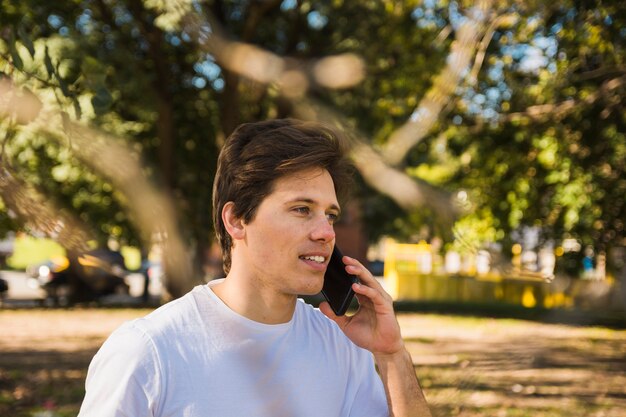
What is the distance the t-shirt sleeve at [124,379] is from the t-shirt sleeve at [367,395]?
678 millimetres

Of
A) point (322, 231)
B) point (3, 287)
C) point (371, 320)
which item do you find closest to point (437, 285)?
point (3, 287)

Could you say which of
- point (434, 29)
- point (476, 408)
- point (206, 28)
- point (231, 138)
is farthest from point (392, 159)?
point (434, 29)

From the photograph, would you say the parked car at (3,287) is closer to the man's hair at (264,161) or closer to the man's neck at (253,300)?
the man's hair at (264,161)

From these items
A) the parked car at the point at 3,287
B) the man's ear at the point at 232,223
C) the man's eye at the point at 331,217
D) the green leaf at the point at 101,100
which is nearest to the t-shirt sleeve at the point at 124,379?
the man's ear at the point at 232,223

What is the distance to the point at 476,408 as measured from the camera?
8.44m

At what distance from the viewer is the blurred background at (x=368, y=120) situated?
3.59m

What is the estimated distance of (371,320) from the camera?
2.50 metres

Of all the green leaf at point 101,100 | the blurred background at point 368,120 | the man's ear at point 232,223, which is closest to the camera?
the man's ear at point 232,223

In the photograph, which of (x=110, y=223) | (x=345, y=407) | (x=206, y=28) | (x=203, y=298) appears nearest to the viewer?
(x=203, y=298)

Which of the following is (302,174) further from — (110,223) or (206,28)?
(110,223)

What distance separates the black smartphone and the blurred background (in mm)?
459

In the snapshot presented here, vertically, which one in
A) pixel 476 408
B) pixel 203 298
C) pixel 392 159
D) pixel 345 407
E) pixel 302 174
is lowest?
pixel 476 408

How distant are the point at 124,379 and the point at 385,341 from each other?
80 centimetres

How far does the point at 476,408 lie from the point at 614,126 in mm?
4898
